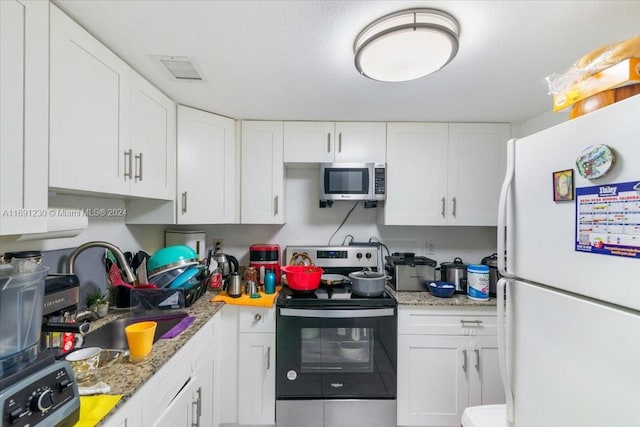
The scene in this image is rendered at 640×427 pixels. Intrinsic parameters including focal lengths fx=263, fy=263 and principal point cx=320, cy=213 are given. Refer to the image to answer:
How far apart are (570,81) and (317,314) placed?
157 cm

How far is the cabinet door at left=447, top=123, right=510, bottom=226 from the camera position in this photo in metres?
2.04

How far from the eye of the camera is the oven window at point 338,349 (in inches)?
67.8

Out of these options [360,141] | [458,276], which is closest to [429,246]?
[458,276]

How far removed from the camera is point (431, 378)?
1.75 meters

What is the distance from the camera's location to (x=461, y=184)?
6.73 feet

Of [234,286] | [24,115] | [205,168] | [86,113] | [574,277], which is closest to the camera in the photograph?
[574,277]

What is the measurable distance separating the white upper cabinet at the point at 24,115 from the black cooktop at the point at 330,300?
4.09ft

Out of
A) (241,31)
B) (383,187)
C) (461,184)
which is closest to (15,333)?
(241,31)

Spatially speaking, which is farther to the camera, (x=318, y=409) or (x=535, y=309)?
(x=318, y=409)

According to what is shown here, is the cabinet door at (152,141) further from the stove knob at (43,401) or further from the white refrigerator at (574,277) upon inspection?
the white refrigerator at (574,277)

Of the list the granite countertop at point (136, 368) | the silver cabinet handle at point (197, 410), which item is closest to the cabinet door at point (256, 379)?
the silver cabinet handle at point (197, 410)

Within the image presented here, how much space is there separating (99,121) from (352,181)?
4.92ft

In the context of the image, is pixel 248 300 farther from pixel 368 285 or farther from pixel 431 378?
pixel 431 378

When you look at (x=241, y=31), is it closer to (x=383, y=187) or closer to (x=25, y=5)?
(x=25, y=5)
